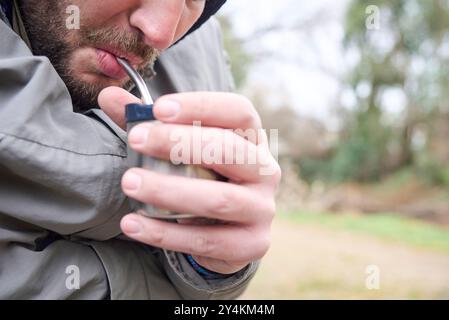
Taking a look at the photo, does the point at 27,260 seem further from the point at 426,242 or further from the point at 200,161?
the point at 426,242

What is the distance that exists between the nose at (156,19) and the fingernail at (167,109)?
0.32m

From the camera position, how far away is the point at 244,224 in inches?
20.1

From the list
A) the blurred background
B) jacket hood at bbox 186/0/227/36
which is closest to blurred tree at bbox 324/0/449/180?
the blurred background

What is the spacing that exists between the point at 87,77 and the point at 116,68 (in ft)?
0.15

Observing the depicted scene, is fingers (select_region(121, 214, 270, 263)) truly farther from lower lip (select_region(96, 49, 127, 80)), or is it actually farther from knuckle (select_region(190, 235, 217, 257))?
lower lip (select_region(96, 49, 127, 80))

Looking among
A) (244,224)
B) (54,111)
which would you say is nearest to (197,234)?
(244,224)

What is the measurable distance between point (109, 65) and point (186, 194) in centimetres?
38

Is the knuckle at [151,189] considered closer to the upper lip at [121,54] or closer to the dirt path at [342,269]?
the upper lip at [121,54]

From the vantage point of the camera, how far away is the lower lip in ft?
2.46

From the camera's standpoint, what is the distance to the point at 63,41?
2.51 ft

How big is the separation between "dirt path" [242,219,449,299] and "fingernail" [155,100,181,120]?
2104mm

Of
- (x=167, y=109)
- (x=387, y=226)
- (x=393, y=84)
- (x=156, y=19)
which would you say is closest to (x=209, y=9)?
(x=156, y=19)

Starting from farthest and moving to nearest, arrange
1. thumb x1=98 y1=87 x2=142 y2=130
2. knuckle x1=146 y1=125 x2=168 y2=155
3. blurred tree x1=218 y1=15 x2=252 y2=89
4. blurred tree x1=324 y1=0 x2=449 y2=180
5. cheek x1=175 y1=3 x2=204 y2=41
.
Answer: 1. blurred tree x1=324 y1=0 x2=449 y2=180
2. blurred tree x1=218 y1=15 x2=252 y2=89
3. cheek x1=175 y1=3 x2=204 y2=41
4. thumb x1=98 y1=87 x2=142 y2=130
5. knuckle x1=146 y1=125 x2=168 y2=155

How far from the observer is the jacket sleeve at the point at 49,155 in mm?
533
